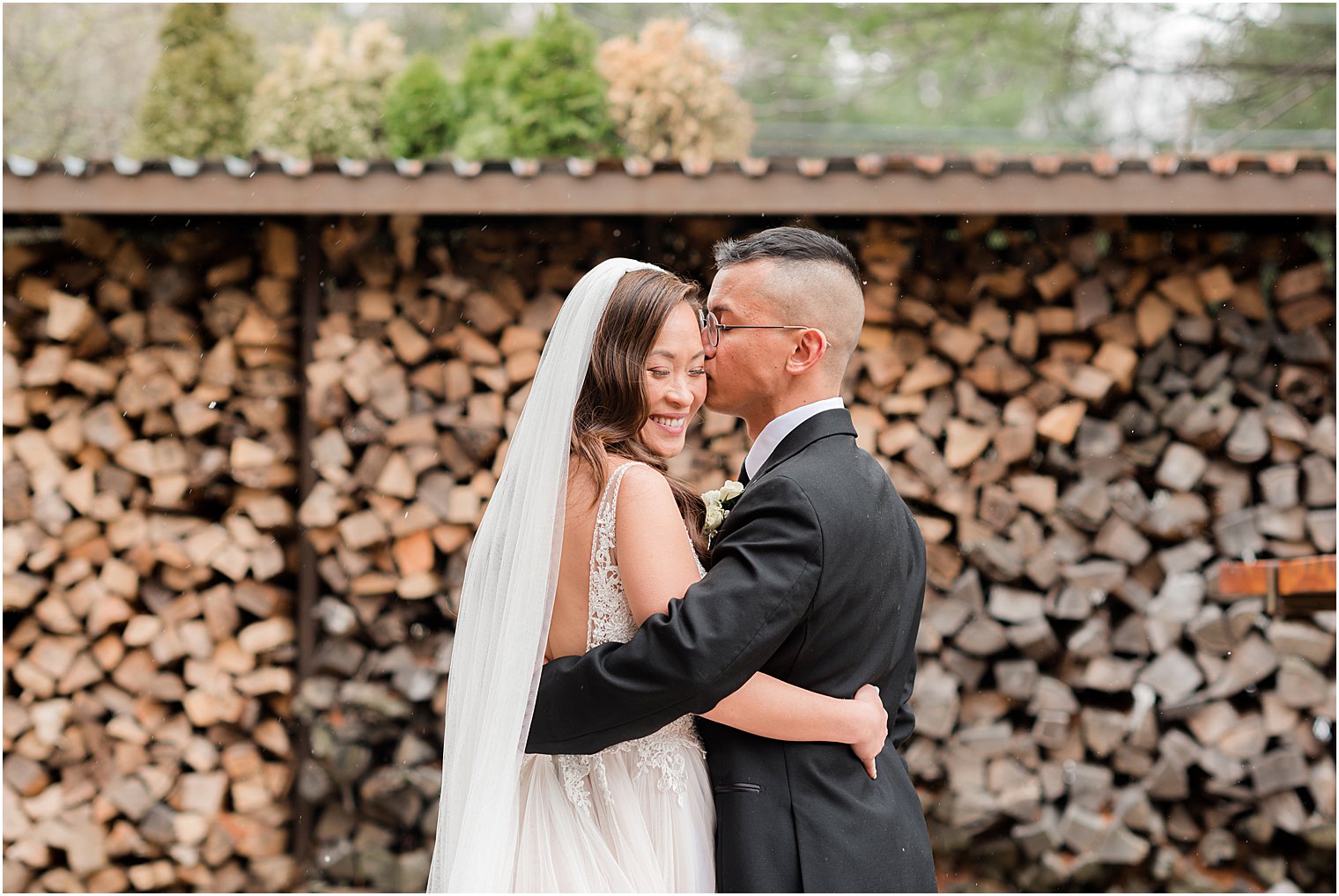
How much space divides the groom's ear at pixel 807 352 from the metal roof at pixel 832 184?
2.07 m

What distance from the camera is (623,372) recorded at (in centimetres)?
201

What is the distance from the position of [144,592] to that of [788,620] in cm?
350

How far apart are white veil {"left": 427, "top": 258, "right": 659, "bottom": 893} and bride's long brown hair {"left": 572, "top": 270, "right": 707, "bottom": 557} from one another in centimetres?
3

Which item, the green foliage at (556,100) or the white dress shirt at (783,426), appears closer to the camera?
the white dress shirt at (783,426)

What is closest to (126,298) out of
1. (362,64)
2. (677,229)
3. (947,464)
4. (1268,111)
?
(362,64)

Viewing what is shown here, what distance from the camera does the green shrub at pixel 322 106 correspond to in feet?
16.0

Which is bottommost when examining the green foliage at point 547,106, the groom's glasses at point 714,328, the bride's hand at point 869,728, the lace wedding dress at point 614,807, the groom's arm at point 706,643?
the lace wedding dress at point 614,807

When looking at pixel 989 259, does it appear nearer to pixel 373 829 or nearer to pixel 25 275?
pixel 373 829

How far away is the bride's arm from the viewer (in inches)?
74.4

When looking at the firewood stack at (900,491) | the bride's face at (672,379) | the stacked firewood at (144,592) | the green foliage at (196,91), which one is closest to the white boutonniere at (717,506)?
the bride's face at (672,379)

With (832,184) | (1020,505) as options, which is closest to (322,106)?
(832,184)

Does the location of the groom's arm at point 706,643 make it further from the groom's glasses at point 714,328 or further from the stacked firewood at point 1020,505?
the stacked firewood at point 1020,505

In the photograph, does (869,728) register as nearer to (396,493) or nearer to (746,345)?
(746,345)

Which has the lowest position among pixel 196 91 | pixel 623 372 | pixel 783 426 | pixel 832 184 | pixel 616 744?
pixel 616 744
